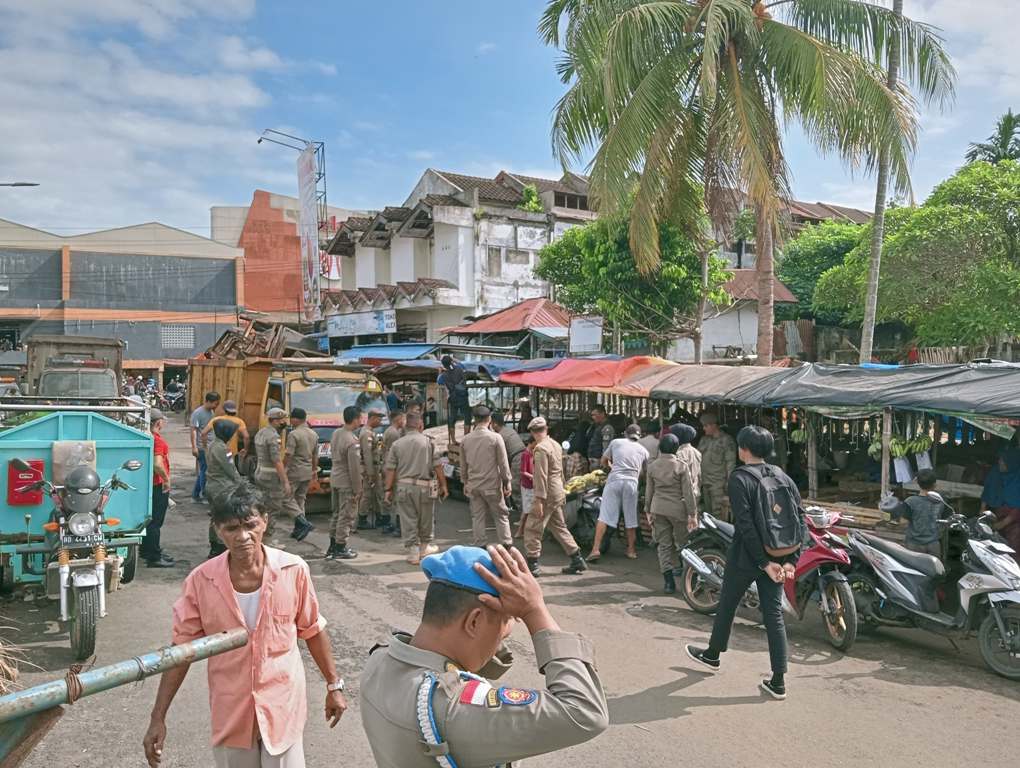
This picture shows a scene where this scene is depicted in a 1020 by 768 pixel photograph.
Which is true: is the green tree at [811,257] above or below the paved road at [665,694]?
above

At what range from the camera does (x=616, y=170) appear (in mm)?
11422

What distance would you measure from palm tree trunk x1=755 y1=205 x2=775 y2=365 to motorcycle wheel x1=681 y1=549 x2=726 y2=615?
227 inches

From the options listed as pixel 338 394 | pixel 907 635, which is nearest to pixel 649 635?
pixel 907 635

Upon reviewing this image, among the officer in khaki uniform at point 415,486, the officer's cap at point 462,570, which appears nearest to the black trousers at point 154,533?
the officer in khaki uniform at point 415,486

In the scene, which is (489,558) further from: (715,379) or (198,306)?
(198,306)

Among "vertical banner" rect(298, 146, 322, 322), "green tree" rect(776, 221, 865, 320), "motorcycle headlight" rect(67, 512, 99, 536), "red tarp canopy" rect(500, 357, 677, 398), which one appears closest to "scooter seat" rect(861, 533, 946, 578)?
"red tarp canopy" rect(500, 357, 677, 398)

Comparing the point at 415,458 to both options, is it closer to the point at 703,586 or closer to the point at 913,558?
the point at 703,586

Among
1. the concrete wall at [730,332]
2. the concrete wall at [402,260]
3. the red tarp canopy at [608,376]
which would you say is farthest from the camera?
the concrete wall at [402,260]

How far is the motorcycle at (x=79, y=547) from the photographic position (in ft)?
18.7

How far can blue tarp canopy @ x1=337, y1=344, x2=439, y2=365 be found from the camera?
17.6 m

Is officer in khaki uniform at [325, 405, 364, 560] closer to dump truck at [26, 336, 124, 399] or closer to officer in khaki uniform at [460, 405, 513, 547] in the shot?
officer in khaki uniform at [460, 405, 513, 547]

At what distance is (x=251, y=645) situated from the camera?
296 centimetres

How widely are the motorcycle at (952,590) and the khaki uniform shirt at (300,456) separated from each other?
630cm

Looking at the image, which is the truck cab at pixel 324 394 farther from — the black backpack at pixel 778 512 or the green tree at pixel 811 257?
the green tree at pixel 811 257
